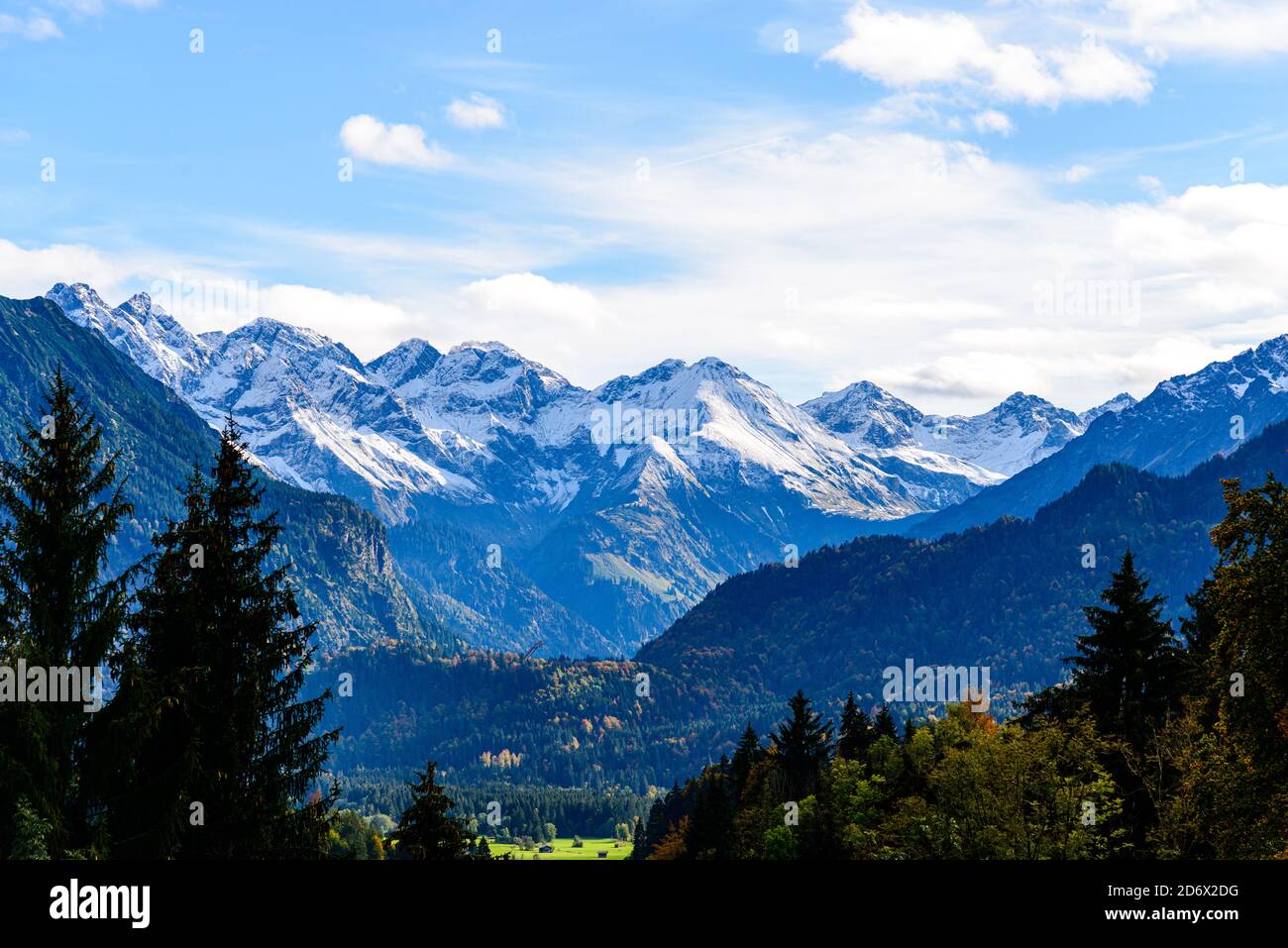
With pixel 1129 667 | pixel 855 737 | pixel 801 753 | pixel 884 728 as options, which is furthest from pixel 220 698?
pixel 884 728

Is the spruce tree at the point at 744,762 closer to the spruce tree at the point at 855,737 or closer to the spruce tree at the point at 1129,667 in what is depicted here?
the spruce tree at the point at 855,737

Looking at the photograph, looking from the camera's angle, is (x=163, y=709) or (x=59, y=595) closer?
(x=59, y=595)

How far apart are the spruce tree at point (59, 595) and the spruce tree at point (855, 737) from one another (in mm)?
91639

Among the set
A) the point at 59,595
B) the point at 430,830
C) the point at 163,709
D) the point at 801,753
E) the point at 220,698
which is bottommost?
the point at 801,753

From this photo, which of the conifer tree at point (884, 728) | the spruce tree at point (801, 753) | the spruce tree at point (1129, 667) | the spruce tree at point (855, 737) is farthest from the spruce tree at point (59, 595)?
the conifer tree at point (884, 728)

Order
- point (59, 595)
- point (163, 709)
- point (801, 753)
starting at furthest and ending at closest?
point (801, 753) < point (163, 709) < point (59, 595)

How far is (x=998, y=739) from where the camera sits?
6531 centimetres

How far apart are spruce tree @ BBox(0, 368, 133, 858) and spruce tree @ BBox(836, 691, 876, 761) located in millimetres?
91639

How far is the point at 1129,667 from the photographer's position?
68062mm

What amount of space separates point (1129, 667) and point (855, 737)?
62006 millimetres

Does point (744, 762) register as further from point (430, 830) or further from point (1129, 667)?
point (430, 830)
